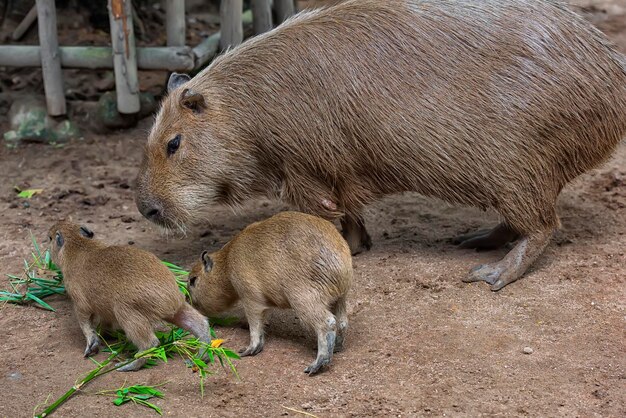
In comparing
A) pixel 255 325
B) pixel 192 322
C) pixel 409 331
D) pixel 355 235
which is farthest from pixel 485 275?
pixel 192 322

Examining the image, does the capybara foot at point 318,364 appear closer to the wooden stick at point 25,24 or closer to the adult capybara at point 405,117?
the adult capybara at point 405,117

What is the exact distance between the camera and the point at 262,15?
7.41 m

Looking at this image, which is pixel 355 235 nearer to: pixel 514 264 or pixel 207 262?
pixel 514 264

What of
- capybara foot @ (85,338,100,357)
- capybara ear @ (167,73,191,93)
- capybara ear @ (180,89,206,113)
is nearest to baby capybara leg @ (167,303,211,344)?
capybara foot @ (85,338,100,357)

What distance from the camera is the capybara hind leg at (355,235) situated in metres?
5.26

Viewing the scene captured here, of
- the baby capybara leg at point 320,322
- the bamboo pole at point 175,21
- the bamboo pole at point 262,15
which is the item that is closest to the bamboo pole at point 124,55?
the bamboo pole at point 175,21

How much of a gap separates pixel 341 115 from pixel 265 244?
1128 mm

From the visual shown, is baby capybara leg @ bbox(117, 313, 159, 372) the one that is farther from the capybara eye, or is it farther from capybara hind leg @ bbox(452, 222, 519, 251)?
capybara hind leg @ bbox(452, 222, 519, 251)

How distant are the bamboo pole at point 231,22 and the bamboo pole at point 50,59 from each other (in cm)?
130

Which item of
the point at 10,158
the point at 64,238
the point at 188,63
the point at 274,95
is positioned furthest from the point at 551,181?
the point at 10,158

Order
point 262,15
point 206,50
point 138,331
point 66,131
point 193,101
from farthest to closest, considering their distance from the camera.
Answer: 1. point 262,15
2. point 66,131
3. point 206,50
4. point 193,101
5. point 138,331

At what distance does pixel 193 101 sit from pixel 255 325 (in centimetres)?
146

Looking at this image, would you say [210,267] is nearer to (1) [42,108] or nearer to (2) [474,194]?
(2) [474,194]

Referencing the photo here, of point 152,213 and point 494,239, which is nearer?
point 152,213
